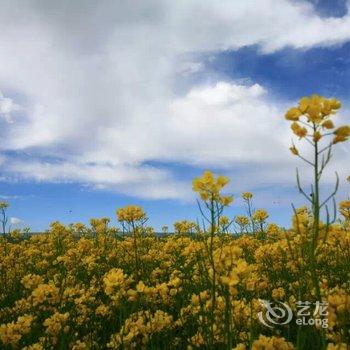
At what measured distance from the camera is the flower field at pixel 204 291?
3211 mm

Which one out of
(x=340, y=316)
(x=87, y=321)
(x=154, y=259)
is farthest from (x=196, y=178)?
(x=154, y=259)

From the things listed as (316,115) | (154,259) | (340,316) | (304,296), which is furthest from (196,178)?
(154,259)

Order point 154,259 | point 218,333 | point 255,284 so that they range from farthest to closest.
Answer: point 154,259
point 255,284
point 218,333

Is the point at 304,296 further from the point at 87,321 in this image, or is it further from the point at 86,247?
the point at 86,247

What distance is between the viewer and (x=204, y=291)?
5.03 meters

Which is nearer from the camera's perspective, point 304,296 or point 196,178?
point 196,178

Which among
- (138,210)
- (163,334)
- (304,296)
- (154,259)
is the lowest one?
(163,334)

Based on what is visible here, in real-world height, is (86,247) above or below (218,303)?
above

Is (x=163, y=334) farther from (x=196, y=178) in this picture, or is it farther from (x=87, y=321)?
(x=196, y=178)

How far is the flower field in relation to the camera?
126 inches

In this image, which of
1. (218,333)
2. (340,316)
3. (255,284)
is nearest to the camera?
(340,316)

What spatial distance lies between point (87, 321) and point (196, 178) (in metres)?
3.86

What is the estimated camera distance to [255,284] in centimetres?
576

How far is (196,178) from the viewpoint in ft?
12.2
